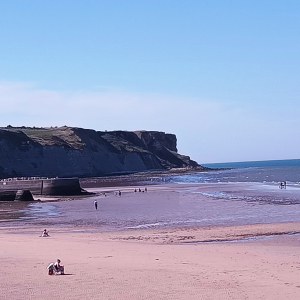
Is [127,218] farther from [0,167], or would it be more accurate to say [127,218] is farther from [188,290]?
[0,167]

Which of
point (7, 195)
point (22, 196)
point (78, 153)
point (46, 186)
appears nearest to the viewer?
point (22, 196)

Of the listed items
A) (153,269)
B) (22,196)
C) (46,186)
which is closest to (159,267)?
(153,269)

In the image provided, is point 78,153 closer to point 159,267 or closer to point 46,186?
point 46,186

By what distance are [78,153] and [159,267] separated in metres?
122

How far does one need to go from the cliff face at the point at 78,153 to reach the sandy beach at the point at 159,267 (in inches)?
3536

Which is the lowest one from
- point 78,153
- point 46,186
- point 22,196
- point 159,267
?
point 159,267

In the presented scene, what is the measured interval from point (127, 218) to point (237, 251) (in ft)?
53.1

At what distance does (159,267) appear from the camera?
574 inches

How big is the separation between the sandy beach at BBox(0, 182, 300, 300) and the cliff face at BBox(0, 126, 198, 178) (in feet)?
295

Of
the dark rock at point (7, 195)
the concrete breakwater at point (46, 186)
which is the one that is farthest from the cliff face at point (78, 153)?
the dark rock at point (7, 195)

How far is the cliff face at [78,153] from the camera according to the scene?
11562 cm

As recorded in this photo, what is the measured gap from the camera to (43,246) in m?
19.0

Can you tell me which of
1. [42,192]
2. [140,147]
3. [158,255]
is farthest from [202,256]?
[140,147]

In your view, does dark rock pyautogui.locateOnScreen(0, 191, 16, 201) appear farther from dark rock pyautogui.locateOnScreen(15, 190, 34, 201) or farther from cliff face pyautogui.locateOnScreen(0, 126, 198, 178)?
cliff face pyautogui.locateOnScreen(0, 126, 198, 178)
